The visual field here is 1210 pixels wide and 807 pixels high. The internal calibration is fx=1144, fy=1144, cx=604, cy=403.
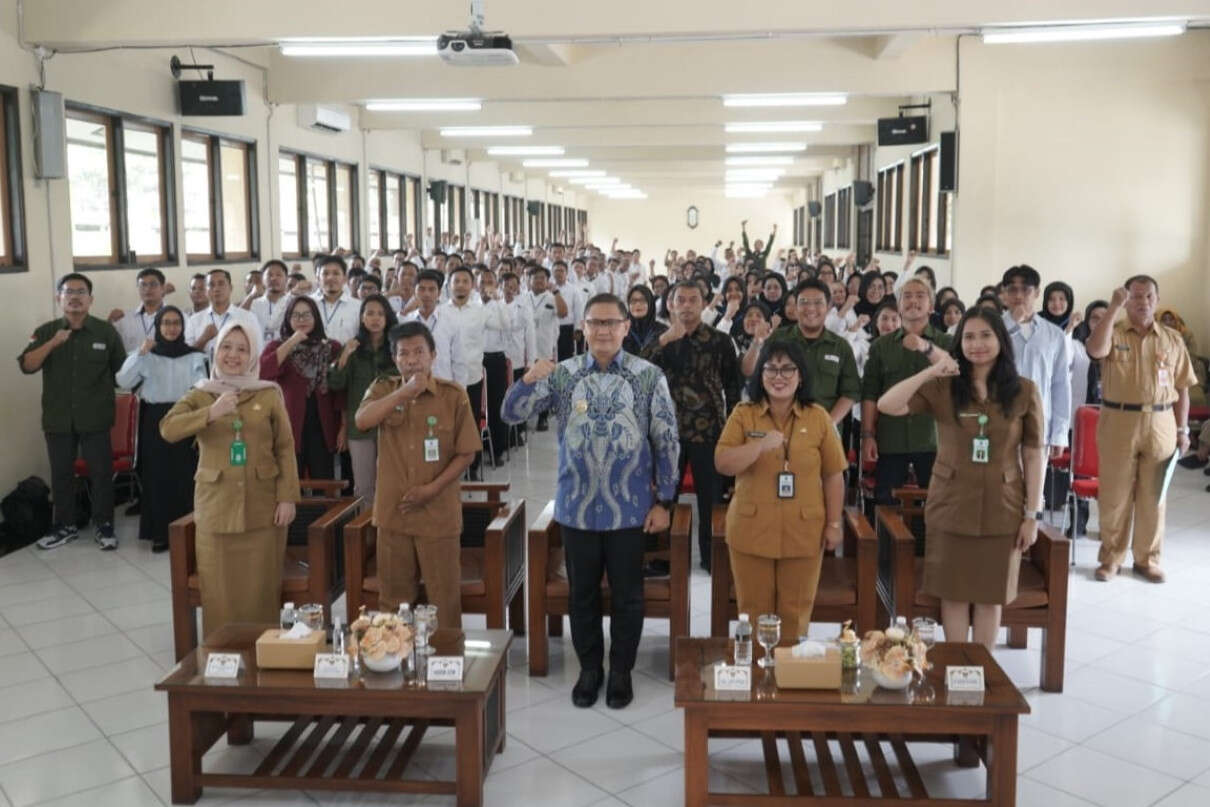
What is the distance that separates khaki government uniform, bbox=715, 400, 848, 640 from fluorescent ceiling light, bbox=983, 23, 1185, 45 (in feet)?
15.1

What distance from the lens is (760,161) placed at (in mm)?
23000

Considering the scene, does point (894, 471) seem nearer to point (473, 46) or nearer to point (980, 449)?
point (980, 449)

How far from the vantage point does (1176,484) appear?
8727 millimetres

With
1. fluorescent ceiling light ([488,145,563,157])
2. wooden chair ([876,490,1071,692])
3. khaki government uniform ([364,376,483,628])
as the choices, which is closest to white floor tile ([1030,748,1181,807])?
wooden chair ([876,490,1071,692])

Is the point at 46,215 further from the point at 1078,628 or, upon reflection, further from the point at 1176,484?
the point at 1176,484

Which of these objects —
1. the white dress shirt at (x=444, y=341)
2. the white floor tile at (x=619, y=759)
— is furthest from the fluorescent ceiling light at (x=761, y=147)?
Result: the white floor tile at (x=619, y=759)

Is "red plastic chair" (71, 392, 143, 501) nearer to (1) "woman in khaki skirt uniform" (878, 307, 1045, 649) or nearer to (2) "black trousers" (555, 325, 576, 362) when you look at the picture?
(1) "woman in khaki skirt uniform" (878, 307, 1045, 649)

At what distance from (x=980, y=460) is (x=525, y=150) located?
1579 centimetres

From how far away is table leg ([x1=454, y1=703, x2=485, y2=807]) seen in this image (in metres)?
3.60

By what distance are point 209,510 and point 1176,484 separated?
7.25 m

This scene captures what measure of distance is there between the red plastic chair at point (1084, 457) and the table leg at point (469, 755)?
4270mm

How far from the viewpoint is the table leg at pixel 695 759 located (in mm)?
3523

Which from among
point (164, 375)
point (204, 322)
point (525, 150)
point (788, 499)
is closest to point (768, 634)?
point (788, 499)

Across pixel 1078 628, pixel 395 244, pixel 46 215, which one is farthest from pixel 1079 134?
pixel 395 244
